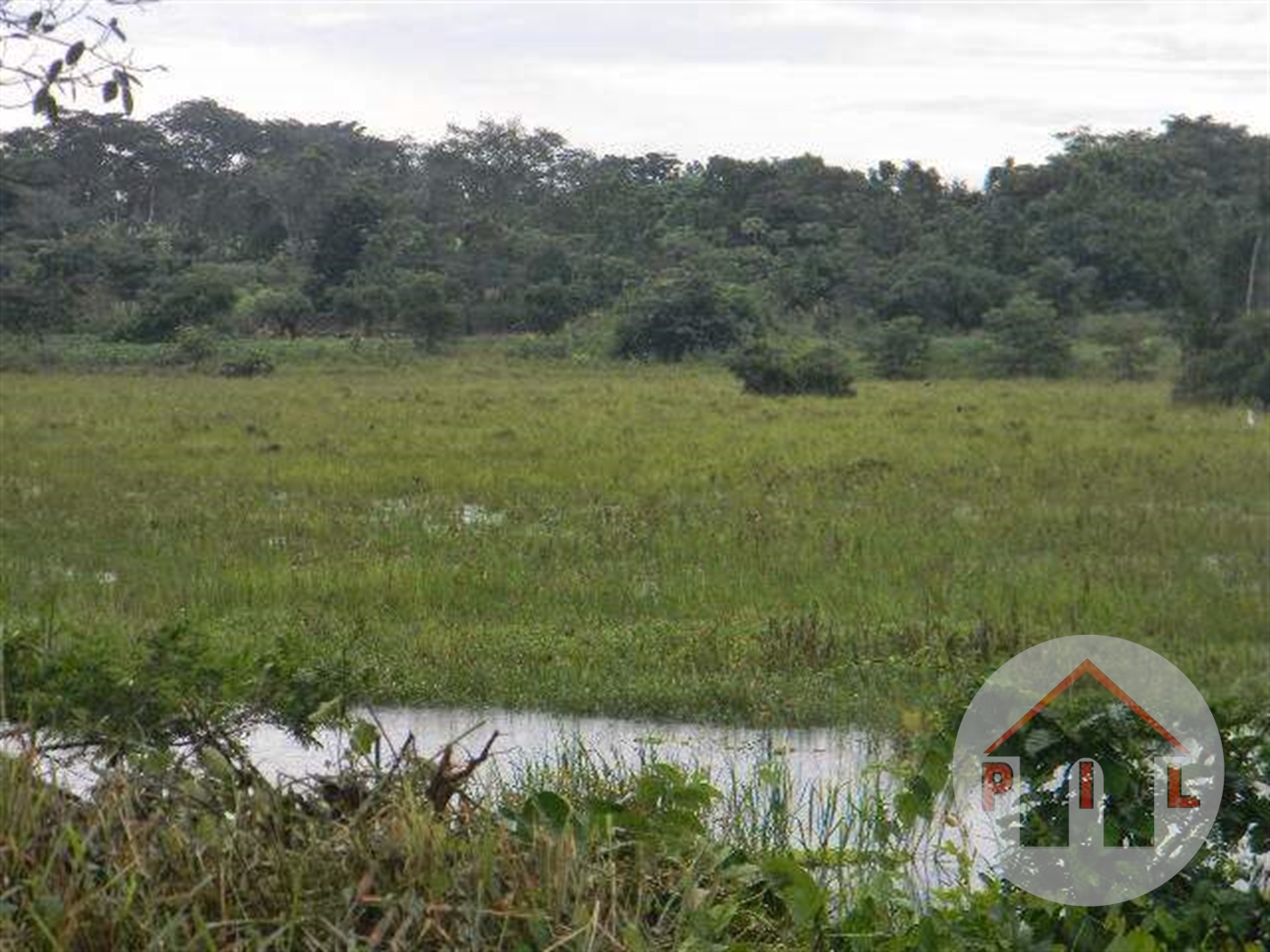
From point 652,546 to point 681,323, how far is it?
80.2 ft

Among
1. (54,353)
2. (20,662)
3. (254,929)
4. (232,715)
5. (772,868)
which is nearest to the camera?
(254,929)

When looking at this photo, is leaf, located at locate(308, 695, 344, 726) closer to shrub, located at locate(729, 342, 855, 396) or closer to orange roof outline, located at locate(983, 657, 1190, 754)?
orange roof outline, located at locate(983, 657, 1190, 754)

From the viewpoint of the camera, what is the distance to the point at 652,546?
10.4m

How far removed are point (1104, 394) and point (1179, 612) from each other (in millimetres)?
17362

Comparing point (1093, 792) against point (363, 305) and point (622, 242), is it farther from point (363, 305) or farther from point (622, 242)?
point (622, 242)

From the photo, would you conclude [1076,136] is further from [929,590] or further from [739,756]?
[739,756]

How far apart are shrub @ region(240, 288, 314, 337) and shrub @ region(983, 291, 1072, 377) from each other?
1431cm

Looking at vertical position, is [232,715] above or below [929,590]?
above

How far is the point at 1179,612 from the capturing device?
8438 millimetres

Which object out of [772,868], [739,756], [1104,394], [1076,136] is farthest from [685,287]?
[772,868]

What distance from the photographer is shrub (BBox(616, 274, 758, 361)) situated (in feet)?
113

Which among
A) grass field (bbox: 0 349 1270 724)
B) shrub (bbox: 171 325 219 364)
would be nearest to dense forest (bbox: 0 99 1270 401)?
shrub (bbox: 171 325 219 364)

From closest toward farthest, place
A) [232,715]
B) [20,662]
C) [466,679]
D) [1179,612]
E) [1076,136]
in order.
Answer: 1. [232,715]
2. [20,662]
3. [466,679]
4. [1179,612]
5. [1076,136]

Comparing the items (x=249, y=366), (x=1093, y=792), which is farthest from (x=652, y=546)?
(x=249, y=366)
